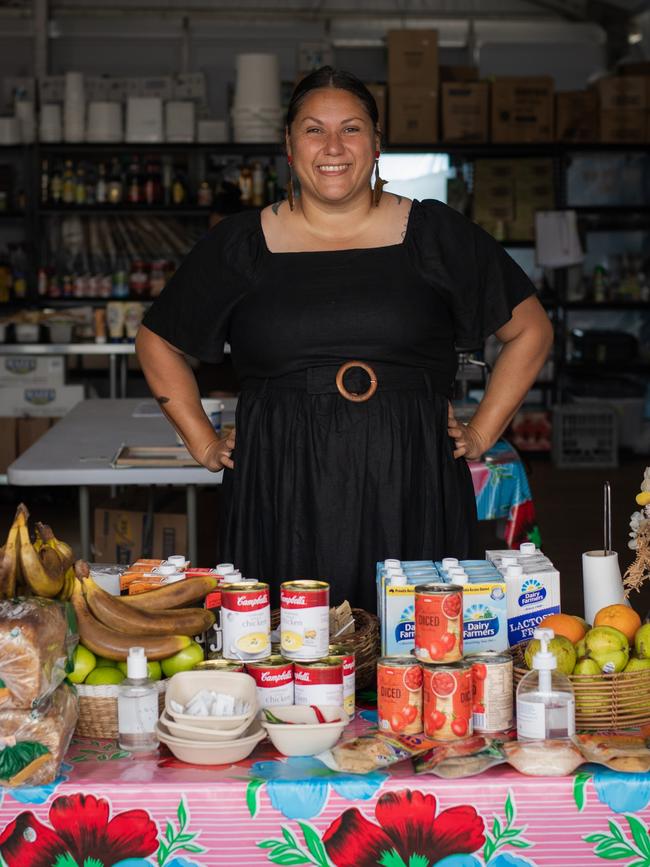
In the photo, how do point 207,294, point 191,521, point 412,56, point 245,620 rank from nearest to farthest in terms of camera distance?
point 245,620
point 207,294
point 191,521
point 412,56

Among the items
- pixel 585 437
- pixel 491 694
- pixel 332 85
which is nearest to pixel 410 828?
pixel 491 694

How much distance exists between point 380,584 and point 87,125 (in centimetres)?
748

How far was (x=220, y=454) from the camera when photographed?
2449 millimetres

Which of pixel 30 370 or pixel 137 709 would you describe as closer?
pixel 137 709

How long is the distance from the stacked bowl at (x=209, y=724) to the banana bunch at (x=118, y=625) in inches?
2.9

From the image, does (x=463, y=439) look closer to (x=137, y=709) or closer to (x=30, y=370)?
(x=137, y=709)

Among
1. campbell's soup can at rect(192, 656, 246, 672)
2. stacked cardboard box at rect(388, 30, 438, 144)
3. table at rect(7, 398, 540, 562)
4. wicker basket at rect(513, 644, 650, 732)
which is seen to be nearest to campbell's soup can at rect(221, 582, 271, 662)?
campbell's soup can at rect(192, 656, 246, 672)

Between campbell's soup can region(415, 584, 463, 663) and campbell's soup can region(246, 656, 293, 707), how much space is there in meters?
0.18

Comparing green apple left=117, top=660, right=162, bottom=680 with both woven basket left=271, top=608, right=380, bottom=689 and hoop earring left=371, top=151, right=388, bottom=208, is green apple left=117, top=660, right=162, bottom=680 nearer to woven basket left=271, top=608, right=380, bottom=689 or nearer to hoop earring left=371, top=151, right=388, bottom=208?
woven basket left=271, top=608, right=380, bottom=689

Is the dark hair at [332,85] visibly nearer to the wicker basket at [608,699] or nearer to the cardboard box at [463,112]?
the wicker basket at [608,699]

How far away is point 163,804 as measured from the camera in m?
1.54

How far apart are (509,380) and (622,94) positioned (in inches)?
267

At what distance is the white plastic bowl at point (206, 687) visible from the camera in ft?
5.36

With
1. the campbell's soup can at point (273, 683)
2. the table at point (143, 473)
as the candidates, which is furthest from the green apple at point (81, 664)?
the table at point (143, 473)
